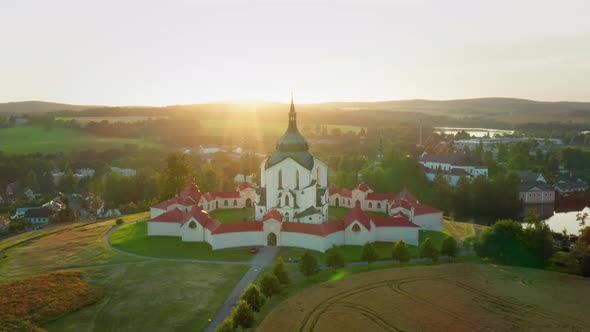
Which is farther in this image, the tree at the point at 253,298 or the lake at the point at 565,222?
the lake at the point at 565,222

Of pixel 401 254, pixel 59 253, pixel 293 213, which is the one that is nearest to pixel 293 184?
pixel 293 213

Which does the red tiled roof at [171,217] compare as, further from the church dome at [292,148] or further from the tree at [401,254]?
the tree at [401,254]

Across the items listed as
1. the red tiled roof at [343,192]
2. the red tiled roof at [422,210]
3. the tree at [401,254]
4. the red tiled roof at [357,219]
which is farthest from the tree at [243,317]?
the red tiled roof at [343,192]

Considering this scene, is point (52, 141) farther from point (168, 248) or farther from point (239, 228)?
point (239, 228)

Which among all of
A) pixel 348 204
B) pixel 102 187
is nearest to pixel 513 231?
pixel 348 204

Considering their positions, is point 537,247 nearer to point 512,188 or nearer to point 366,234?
point 366,234

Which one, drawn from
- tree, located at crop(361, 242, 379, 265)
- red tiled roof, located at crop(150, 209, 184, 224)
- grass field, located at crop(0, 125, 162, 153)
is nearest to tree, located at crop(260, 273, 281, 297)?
tree, located at crop(361, 242, 379, 265)
